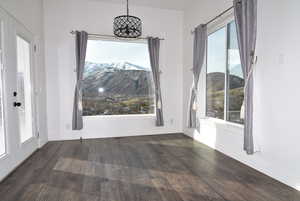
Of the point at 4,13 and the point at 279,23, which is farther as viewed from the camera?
the point at 4,13

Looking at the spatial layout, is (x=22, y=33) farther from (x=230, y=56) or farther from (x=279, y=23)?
(x=279, y=23)

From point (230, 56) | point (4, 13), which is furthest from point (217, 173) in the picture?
point (4, 13)

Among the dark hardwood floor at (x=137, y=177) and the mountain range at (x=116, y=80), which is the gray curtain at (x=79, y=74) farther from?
the dark hardwood floor at (x=137, y=177)

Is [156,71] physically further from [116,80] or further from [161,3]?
[161,3]

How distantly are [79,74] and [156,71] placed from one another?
1.87 meters

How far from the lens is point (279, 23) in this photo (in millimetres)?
2359

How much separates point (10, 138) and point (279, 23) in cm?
402

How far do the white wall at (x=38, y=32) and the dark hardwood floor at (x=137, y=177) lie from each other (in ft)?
2.14

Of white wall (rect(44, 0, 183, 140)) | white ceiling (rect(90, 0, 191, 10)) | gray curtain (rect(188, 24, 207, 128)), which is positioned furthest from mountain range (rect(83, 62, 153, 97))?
white ceiling (rect(90, 0, 191, 10))

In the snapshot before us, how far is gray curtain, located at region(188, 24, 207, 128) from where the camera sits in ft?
13.0

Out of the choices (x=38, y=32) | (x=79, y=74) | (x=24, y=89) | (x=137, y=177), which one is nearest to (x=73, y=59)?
(x=79, y=74)

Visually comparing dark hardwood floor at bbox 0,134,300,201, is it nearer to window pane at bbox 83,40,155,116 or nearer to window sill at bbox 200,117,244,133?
window sill at bbox 200,117,244,133

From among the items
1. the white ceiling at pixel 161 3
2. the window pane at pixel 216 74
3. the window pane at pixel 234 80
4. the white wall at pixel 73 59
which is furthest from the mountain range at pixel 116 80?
the window pane at pixel 234 80

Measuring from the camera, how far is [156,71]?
15.6 feet
